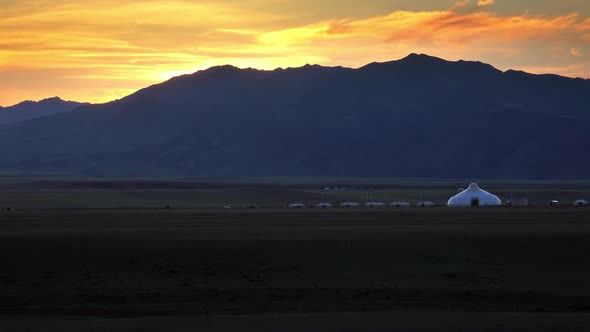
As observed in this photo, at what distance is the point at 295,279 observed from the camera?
123 ft

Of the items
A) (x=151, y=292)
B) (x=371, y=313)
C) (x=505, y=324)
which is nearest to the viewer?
(x=505, y=324)

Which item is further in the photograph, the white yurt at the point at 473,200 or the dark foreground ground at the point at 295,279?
the white yurt at the point at 473,200

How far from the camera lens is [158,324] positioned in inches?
1118

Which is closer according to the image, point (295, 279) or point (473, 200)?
point (295, 279)

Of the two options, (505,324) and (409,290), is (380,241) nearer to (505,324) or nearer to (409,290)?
(409,290)

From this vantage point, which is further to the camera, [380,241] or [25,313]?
[380,241]

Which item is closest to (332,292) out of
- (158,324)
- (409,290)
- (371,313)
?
(409,290)

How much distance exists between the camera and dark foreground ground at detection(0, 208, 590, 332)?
29.3 m

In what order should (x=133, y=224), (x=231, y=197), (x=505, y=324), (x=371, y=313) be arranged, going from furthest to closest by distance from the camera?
(x=231, y=197), (x=133, y=224), (x=371, y=313), (x=505, y=324)

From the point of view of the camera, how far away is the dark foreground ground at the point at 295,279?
29.3 metres

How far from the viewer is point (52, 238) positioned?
46.1 m

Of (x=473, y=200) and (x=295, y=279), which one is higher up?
(x=473, y=200)

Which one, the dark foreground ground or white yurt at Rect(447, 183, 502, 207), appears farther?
white yurt at Rect(447, 183, 502, 207)

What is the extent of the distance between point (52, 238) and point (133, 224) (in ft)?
43.6
